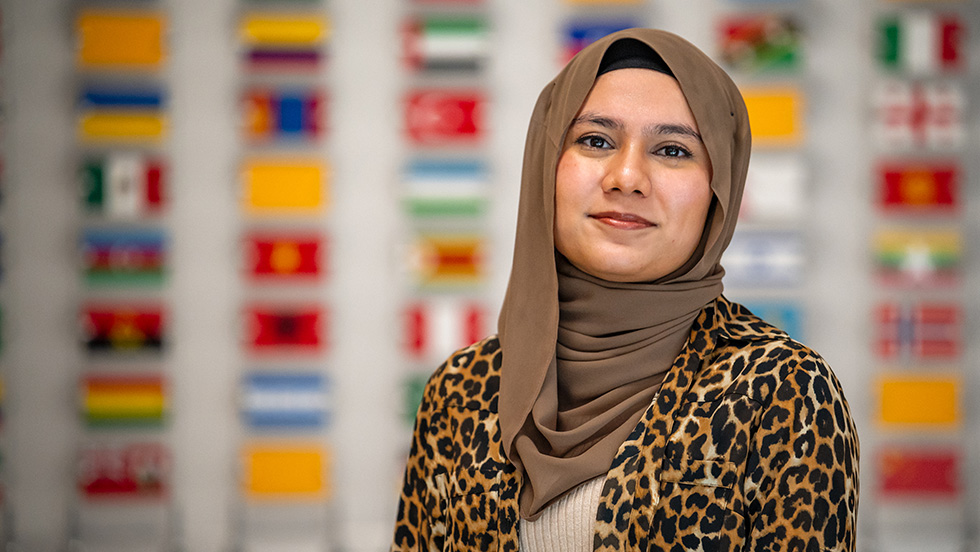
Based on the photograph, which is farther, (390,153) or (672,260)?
(390,153)

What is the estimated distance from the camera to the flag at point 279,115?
3.18 meters

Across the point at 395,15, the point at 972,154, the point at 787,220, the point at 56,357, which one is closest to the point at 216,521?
the point at 56,357

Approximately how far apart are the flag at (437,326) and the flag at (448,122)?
26.3 inches

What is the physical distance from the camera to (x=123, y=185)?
3189 mm

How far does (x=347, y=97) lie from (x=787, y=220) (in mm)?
1889

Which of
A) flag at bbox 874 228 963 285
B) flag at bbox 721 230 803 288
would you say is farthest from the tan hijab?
flag at bbox 874 228 963 285

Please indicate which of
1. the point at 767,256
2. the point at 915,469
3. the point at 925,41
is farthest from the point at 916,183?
the point at 915,469

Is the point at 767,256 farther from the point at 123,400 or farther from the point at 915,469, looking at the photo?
the point at 123,400

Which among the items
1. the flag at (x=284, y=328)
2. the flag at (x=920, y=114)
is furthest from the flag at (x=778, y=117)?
the flag at (x=284, y=328)

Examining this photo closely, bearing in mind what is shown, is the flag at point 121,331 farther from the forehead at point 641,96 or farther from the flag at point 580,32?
the forehead at point 641,96

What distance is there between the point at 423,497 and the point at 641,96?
2.22ft

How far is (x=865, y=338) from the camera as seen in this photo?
3180 millimetres

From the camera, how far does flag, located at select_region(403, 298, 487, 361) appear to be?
317 cm

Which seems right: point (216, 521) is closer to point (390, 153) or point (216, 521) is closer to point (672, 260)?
point (390, 153)
